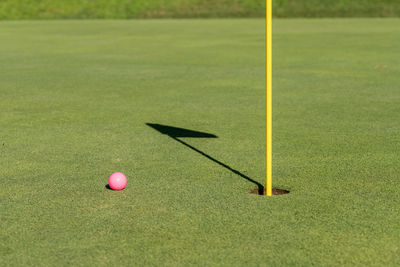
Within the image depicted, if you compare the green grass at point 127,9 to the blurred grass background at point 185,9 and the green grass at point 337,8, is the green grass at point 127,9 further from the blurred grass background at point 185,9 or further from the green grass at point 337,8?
the green grass at point 337,8

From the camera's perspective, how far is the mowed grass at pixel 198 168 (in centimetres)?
459

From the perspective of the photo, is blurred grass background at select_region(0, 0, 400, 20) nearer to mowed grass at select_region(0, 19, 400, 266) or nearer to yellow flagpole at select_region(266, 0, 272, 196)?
mowed grass at select_region(0, 19, 400, 266)

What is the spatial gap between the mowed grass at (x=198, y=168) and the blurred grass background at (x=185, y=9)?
3207 cm

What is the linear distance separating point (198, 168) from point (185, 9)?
4372 centimetres

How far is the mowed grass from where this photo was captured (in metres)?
4.59

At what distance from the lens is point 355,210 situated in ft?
17.6

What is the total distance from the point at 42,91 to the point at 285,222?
348 inches

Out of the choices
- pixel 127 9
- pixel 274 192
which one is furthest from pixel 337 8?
pixel 274 192

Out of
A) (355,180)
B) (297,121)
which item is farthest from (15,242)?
(297,121)

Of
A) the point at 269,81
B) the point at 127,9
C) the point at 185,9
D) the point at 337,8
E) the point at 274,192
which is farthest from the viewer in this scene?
the point at 127,9

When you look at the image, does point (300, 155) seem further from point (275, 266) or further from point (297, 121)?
point (275, 266)

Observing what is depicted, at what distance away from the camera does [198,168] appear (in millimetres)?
6820

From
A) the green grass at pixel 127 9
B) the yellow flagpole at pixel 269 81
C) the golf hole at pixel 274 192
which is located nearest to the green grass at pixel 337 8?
the green grass at pixel 127 9

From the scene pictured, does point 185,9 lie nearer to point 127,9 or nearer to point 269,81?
point 127,9
